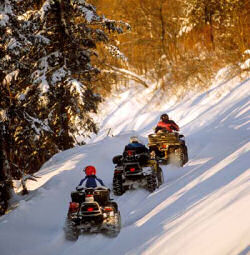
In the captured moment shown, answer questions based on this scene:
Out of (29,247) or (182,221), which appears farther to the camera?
(29,247)

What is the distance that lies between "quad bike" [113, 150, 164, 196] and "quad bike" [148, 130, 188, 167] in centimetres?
262

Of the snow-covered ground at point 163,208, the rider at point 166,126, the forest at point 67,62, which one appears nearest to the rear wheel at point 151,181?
the snow-covered ground at point 163,208

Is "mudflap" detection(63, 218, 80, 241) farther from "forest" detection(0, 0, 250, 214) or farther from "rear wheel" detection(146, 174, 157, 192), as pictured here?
"forest" detection(0, 0, 250, 214)

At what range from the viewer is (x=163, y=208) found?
804 cm

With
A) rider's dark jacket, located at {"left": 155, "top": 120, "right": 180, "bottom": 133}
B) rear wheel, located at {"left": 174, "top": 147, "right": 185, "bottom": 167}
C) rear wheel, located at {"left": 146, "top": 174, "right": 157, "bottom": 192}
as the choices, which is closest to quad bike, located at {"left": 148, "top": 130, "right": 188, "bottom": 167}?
rear wheel, located at {"left": 174, "top": 147, "right": 185, "bottom": 167}

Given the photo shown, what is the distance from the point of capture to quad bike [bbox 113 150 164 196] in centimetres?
1005

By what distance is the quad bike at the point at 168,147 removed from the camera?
42.3ft

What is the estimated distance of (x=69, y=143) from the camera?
1816 cm

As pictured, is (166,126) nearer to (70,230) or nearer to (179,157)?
(179,157)

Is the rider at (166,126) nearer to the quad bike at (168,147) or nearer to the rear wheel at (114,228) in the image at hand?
the quad bike at (168,147)

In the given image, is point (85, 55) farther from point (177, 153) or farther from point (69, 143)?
point (177, 153)

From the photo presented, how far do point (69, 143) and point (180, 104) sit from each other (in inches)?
553

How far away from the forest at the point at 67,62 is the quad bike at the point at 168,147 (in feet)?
10.7

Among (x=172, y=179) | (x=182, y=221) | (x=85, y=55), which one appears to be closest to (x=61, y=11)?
(x=85, y=55)
